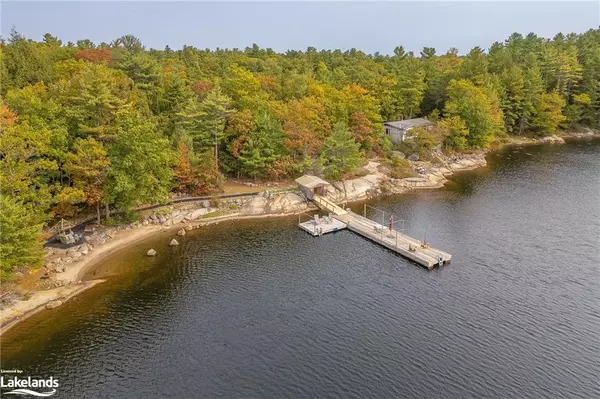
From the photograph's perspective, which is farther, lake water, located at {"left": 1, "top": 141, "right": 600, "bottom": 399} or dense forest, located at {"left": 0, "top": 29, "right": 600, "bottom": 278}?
dense forest, located at {"left": 0, "top": 29, "right": 600, "bottom": 278}

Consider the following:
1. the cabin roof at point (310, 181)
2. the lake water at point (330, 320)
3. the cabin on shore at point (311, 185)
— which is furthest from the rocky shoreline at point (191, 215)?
the cabin roof at point (310, 181)

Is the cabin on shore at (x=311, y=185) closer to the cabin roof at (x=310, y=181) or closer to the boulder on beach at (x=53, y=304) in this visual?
the cabin roof at (x=310, y=181)

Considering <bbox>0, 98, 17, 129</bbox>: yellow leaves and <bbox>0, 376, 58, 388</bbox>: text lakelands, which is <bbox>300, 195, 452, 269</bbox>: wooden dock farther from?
<bbox>0, 98, 17, 129</bbox>: yellow leaves

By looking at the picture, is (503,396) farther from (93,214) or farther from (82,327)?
(93,214)

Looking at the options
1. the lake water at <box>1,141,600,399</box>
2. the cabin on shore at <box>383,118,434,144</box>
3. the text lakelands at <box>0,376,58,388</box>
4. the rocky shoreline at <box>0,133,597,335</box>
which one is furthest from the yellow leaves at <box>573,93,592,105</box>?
the text lakelands at <box>0,376,58,388</box>

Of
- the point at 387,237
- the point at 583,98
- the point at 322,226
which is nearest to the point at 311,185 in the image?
the point at 322,226
